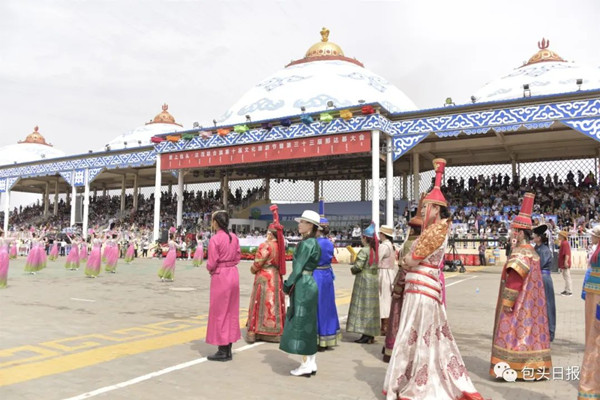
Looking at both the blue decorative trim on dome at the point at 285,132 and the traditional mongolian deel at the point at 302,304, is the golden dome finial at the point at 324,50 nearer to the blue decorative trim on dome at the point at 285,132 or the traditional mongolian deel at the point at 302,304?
the blue decorative trim on dome at the point at 285,132

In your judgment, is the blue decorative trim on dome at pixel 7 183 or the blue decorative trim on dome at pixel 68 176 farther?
the blue decorative trim on dome at pixel 7 183

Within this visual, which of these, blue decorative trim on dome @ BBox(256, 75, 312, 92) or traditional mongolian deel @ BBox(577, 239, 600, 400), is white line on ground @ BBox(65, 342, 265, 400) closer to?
traditional mongolian deel @ BBox(577, 239, 600, 400)

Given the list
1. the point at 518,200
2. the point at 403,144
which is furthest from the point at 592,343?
the point at 518,200

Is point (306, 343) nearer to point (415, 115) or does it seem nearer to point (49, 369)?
point (49, 369)

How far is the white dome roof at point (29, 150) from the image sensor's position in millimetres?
41875

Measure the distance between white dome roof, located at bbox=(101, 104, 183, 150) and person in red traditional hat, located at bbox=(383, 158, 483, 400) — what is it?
3368 cm

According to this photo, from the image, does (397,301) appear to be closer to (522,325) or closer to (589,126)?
(522,325)

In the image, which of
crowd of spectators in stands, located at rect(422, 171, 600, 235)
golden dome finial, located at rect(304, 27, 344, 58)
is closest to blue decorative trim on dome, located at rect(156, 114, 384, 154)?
crowd of spectators in stands, located at rect(422, 171, 600, 235)

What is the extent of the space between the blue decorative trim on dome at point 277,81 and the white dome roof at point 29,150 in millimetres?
23593

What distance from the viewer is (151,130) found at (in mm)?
36656

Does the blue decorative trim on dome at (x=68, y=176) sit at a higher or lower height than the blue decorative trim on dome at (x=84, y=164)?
lower

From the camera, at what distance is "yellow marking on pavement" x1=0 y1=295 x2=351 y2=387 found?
4261 mm

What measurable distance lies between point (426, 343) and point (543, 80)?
2379 cm

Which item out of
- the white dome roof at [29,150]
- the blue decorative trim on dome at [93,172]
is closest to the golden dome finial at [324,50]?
the blue decorative trim on dome at [93,172]
